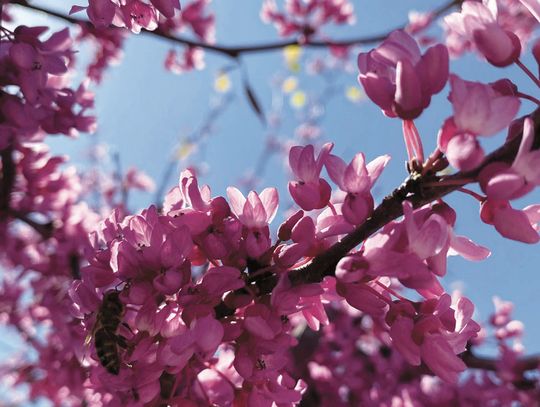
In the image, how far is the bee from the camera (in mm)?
1180

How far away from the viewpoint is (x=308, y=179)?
1155mm

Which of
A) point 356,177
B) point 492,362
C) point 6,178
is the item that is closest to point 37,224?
point 6,178

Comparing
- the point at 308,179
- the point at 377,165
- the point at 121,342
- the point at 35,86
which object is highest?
the point at 377,165

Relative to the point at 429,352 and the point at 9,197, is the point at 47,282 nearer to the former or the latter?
the point at 9,197

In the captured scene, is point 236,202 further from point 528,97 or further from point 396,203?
point 528,97

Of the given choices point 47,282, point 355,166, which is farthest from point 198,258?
point 47,282

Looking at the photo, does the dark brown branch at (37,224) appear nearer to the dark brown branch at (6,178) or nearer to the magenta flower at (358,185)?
the dark brown branch at (6,178)

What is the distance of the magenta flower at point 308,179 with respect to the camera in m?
1.13

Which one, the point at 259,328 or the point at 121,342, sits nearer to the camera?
the point at 259,328

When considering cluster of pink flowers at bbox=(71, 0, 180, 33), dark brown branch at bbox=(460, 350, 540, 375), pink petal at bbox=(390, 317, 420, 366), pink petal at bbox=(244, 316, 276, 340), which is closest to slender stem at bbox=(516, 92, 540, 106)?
pink petal at bbox=(390, 317, 420, 366)

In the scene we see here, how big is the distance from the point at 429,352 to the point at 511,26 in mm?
812

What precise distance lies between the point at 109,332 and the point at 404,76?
84cm

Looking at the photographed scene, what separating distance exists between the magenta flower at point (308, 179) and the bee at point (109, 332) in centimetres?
47

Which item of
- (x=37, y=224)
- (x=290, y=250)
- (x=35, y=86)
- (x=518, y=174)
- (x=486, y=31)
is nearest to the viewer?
(x=518, y=174)
